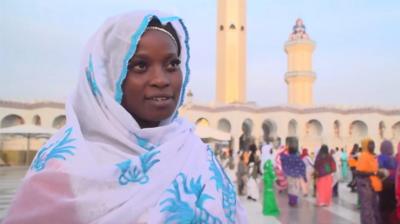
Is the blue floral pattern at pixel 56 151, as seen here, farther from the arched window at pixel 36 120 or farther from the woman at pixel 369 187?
the arched window at pixel 36 120

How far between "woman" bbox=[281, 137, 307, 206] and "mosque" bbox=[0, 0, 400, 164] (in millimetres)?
11094

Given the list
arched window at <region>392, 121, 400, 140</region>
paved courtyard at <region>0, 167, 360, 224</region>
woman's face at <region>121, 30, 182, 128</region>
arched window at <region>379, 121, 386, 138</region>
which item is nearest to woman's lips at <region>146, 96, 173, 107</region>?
woman's face at <region>121, 30, 182, 128</region>

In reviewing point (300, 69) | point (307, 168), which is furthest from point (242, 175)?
point (300, 69)

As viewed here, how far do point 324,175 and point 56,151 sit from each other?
27.4 feet

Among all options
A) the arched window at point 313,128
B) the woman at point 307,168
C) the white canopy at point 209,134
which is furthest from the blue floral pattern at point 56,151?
the arched window at point 313,128

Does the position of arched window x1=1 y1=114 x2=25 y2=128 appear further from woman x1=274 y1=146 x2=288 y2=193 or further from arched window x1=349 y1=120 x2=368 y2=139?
arched window x1=349 y1=120 x2=368 y2=139

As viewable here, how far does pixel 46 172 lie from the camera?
1.05 metres

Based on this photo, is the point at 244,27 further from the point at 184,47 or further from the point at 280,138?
the point at 184,47

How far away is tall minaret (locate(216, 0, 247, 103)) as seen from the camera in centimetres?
3847

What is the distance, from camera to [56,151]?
112cm

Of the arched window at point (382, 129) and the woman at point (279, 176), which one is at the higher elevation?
the arched window at point (382, 129)

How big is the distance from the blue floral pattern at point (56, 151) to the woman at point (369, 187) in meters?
5.09

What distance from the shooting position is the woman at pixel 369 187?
5434mm

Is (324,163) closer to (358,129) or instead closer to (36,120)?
(36,120)
